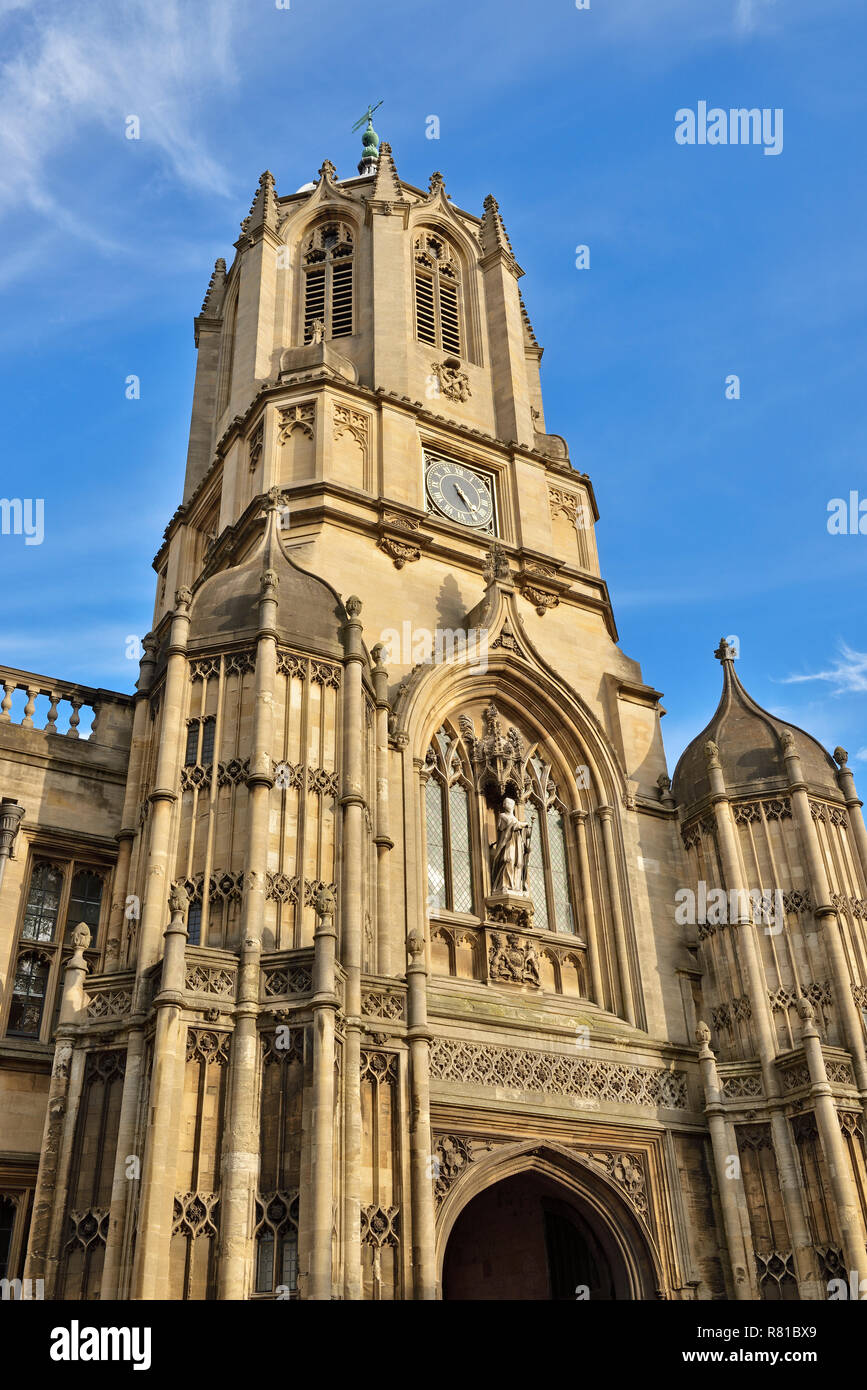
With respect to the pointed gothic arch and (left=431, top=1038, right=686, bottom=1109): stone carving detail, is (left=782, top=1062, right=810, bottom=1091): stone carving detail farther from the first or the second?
the pointed gothic arch

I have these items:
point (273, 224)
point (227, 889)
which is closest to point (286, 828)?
point (227, 889)

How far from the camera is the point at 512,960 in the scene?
63.8 feet

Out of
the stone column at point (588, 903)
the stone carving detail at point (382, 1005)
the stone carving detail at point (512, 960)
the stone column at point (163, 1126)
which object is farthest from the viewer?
the stone column at point (588, 903)

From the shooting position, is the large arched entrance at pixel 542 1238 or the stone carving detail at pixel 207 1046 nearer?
the stone carving detail at pixel 207 1046

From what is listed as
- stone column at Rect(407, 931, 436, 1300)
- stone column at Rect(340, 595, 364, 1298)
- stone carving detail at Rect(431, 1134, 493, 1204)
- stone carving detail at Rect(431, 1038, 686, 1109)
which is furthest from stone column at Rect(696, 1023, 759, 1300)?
stone column at Rect(340, 595, 364, 1298)

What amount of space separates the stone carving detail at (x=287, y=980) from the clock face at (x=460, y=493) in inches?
459

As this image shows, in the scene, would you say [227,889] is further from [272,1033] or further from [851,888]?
[851,888]

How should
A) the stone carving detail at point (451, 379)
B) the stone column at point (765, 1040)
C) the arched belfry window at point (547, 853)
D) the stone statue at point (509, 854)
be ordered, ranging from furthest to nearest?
the stone carving detail at point (451, 379), the arched belfry window at point (547, 853), the stone statue at point (509, 854), the stone column at point (765, 1040)

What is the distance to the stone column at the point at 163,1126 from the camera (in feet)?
41.2

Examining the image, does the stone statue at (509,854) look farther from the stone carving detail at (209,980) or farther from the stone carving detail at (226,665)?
the stone carving detail at (209,980)

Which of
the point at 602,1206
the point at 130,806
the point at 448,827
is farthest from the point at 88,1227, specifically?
the point at 448,827

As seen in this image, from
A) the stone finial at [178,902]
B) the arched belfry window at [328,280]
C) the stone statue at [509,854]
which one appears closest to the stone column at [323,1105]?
the stone finial at [178,902]

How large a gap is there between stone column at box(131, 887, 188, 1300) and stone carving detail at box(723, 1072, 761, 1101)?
29.1 ft

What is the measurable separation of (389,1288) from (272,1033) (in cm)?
303
